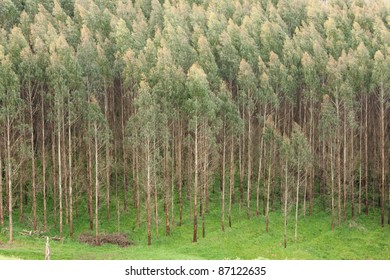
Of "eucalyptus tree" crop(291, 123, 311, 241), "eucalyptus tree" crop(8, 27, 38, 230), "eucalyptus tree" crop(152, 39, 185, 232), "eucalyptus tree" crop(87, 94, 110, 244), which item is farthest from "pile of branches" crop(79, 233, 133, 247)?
"eucalyptus tree" crop(291, 123, 311, 241)

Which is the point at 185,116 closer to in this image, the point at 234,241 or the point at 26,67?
the point at 234,241

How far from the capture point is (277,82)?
55969 millimetres

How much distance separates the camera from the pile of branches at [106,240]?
48.1 meters

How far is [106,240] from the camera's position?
48594 millimetres

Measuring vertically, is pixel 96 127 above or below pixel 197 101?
below

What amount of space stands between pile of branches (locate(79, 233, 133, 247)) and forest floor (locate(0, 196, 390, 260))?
0.65 metres

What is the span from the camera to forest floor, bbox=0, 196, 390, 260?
143 ft

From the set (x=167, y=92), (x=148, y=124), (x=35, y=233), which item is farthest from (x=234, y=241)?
(x=35, y=233)

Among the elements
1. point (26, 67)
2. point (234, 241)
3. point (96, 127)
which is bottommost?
point (234, 241)

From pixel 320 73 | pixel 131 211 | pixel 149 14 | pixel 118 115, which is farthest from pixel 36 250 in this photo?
pixel 149 14

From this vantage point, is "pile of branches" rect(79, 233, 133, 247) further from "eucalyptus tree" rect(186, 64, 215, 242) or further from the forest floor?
"eucalyptus tree" rect(186, 64, 215, 242)

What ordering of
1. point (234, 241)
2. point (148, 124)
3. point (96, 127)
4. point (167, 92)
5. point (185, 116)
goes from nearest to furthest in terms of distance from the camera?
point (148, 124) → point (234, 241) → point (96, 127) → point (167, 92) → point (185, 116)

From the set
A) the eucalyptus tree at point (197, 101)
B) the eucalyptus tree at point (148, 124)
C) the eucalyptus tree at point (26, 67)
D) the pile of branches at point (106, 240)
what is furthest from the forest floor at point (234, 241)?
the eucalyptus tree at point (26, 67)

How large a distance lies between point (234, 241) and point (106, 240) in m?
11.0
